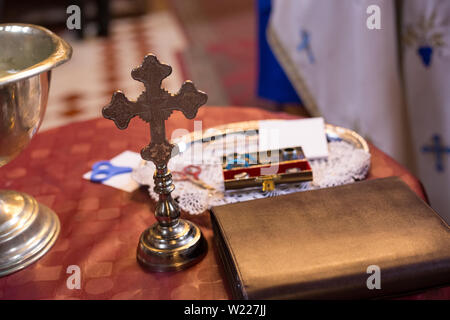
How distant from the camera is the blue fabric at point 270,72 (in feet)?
6.92

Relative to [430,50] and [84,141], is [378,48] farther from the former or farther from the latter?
[84,141]

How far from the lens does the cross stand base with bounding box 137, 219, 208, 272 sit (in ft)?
2.29

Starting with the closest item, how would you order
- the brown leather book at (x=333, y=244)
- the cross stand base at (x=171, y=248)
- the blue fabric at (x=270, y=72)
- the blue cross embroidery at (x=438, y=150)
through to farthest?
the brown leather book at (x=333, y=244)
the cross stand base at (x=171, y=248)
the blue cross embroidery at (x=438, y=150)
the blue fabric at (x=270, y=72)

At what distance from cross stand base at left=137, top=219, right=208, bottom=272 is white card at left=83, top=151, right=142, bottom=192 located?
0.65ft

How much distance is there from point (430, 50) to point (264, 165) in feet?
2.94

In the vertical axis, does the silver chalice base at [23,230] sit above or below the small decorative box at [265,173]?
below

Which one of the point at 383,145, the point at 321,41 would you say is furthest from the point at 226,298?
the point at 321,41

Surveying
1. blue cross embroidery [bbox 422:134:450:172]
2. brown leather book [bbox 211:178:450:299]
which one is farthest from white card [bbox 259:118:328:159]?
blue cross embroidery [bbox 422:134:450:172]

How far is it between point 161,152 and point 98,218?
0.24m

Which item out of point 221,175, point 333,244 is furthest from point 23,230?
point 333,244

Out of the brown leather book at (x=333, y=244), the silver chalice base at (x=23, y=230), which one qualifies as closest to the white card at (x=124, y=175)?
the silver chalice base at (x=23, y=230)

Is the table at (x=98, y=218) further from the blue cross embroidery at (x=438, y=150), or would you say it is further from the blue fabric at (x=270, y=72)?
the blue fabric at (x=270, y=72)

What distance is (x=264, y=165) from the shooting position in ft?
2.75

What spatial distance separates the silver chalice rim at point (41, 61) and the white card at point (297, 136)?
401 millimetres
